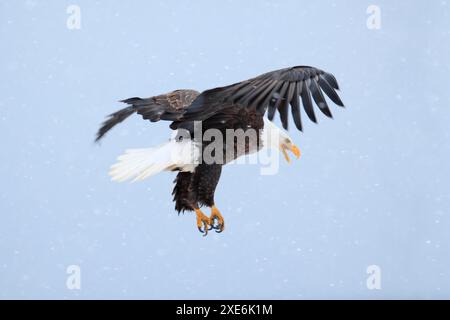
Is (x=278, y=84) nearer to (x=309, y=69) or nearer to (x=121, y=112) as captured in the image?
(x=309, y=69)

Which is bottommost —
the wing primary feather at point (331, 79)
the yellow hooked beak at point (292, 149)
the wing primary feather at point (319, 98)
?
the yellow hooked beak at point (292, 149)

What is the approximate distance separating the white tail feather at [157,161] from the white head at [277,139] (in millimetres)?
297

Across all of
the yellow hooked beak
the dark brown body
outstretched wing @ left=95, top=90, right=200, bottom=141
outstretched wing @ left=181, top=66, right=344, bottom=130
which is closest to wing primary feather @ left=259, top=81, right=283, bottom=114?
outstretched wing @ left=181, top=66, right=344, bottom=130

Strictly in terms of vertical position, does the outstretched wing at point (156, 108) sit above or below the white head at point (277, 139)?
above

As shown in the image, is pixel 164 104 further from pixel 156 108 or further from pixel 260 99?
pixel 260 99

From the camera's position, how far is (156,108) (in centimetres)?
245

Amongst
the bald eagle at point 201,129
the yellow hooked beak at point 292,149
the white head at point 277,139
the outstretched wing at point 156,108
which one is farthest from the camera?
the yellow hooked beak at point 292,149

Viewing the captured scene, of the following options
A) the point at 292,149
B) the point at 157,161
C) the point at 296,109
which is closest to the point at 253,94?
the point at 296,109

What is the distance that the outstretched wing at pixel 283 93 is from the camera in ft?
6.97

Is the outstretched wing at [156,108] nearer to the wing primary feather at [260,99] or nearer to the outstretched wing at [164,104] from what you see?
the outstretched wing at [164,104]

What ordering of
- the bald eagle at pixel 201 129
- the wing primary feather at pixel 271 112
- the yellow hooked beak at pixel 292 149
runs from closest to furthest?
1. the wing primary feather at pixel 271 112
2. the bald eagle at pixel 201 129
3. the yellow hooked beak at pixel 292 149

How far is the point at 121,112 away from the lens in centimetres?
241

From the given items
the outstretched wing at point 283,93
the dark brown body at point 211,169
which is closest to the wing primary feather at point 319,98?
the outstretched wing at point 283,93

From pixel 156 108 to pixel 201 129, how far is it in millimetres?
176
